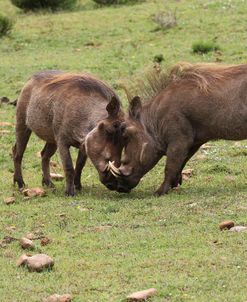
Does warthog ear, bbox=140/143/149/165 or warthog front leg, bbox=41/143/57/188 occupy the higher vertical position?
warthog ear, bbox=140/143/149/165

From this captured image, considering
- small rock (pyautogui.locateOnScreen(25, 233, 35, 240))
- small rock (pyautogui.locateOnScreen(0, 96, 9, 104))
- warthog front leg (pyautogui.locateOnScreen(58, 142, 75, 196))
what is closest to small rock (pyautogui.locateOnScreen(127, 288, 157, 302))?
small rock (pyautogui.locateOnScreen(25, 233, 35, 240))

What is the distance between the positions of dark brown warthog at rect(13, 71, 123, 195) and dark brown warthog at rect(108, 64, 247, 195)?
17cm

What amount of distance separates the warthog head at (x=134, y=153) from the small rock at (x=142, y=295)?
10.6 ft

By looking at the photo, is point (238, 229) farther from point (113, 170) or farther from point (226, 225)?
Result: point (113, 170)

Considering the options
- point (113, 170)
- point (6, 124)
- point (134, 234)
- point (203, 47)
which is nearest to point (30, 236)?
point (134, 234)

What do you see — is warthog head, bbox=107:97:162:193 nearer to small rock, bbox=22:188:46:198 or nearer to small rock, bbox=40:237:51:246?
small rock, bbox=22:188:46:198

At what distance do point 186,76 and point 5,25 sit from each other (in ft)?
38.5

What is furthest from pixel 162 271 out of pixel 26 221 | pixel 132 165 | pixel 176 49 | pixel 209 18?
pixel 209 18

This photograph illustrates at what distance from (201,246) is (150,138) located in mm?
2473

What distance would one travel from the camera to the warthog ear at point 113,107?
8750 millimetres

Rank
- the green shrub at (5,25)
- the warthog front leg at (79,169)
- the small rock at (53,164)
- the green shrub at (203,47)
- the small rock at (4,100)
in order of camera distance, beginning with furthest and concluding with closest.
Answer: the green shrub at (5,25)
the green shrub at (203,47)
the small rock at (4,100)
the small rock at (53,164)
the warthog front leg at (79,169)

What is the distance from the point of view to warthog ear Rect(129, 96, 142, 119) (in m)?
9.05

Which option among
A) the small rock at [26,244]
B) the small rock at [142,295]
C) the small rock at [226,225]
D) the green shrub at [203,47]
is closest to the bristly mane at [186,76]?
the small rock at [226,225]

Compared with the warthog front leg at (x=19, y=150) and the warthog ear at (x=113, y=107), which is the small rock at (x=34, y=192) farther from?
the warthog ear at (x=113, y=107)
